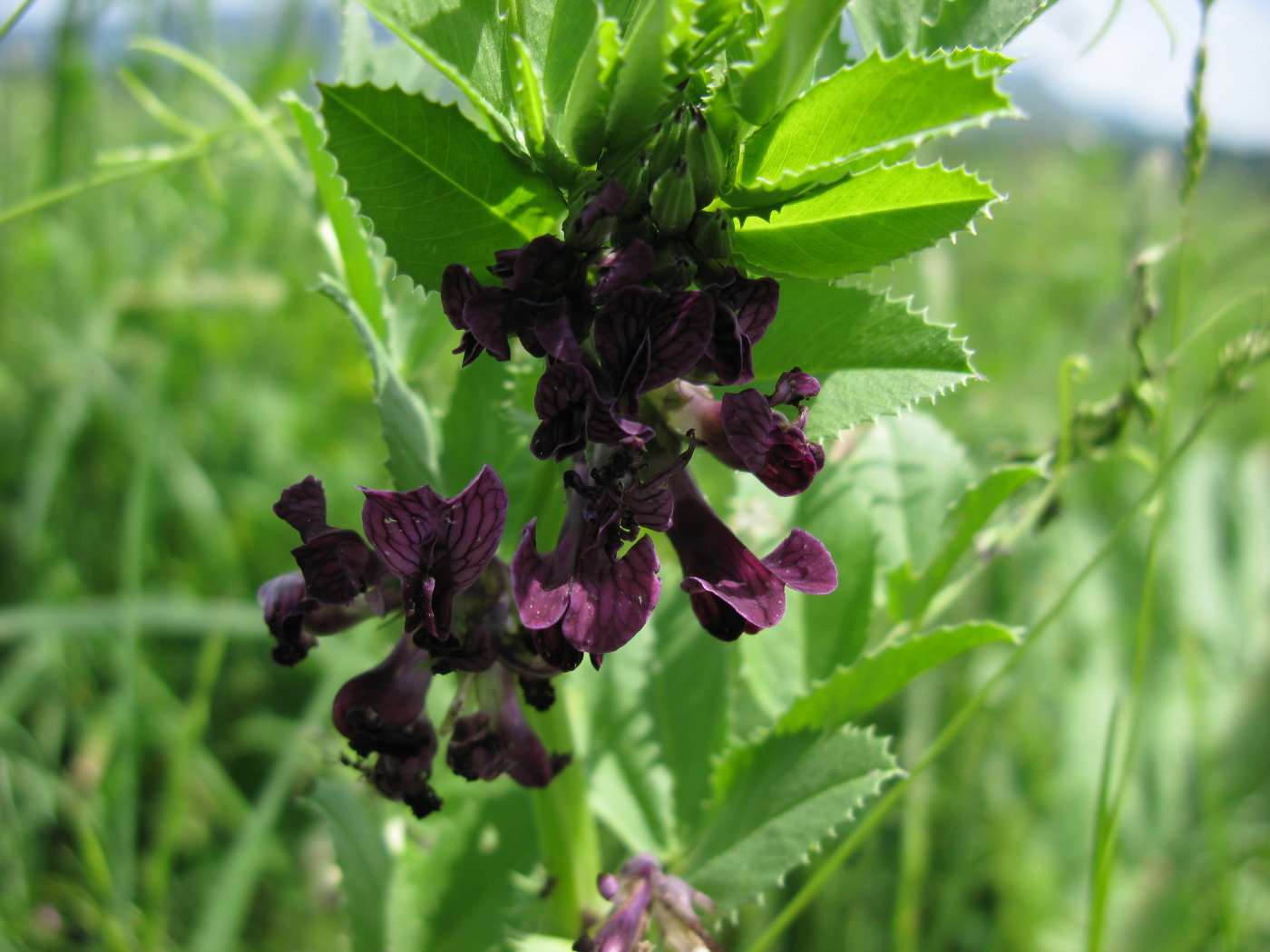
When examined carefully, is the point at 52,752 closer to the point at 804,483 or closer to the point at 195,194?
the point at 195,194

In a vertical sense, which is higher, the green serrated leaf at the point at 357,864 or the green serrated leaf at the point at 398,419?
the green serrated leaf at the point at 398,419

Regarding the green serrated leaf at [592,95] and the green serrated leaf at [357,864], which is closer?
the green serrated leaf at [592,95]

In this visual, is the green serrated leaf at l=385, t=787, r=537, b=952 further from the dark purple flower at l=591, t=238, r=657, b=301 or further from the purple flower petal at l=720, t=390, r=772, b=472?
the dark purple flower at l=591, t=238, r=657, b=301

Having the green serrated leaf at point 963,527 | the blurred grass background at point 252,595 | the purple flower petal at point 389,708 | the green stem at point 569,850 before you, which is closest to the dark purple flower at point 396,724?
the purple flower petal at point 389,708

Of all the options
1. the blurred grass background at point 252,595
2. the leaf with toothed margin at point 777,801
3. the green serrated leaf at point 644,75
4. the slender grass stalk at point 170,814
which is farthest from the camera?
the blurred grass background at point 252,595

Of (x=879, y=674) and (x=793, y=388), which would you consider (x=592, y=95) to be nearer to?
(x=793, y=388)

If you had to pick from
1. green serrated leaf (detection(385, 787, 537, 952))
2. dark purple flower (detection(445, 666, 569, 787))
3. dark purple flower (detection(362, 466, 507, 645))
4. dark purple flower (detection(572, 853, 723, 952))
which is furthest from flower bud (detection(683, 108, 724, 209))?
green serrated leaf (detection(385, 787, 537, 952))

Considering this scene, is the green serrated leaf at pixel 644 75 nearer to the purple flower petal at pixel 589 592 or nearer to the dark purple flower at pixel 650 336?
the dark purple flower at pixel 650 336
